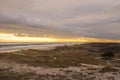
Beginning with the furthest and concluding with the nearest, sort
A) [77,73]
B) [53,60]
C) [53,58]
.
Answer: [53,58]
[53,60]
[77,73]

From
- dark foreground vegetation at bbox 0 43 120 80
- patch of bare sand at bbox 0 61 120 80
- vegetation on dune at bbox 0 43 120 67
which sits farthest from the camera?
vegetation on dune at bbox 0 43 120 67

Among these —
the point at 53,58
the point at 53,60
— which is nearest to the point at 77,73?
the point at 53,60

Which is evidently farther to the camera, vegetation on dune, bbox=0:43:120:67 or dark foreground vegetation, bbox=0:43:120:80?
vegetation on dune, bbox=0:43:120:67

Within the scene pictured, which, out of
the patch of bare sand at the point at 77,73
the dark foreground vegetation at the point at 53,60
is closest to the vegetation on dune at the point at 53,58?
the dark foreground vegetation at the point at 53,60

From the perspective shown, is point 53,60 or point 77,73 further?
point 53,60

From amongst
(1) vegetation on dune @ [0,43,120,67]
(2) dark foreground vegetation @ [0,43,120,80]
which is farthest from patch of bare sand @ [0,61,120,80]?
(1) vegetation on dune @ [0,43,120,67]

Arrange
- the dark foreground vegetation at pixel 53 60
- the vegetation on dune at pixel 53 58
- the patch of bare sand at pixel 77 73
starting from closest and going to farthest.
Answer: the patch of bare sand at pixel 77 73, the dark foreground vegetation at pixel 53 60, the vegetation on dune at pixel 53 58

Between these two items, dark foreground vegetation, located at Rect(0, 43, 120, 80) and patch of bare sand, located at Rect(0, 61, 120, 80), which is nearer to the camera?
patch of bare sand, located at Rect(0, 61, 120, 80)

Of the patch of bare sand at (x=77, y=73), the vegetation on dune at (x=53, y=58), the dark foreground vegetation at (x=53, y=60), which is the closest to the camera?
the patch of bare sand at (x=77, y=73)

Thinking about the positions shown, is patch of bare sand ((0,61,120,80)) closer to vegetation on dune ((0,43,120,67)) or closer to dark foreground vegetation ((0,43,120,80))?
dark foreground vegetation ((0,43,120,80))

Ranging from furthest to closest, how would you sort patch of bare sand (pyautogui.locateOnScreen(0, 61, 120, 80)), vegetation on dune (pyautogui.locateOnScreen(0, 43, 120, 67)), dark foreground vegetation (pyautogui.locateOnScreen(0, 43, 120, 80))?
vegetation on dune (pyautogui.locateOnScreen(0, 43, 120, 67)) → dark foreground vegetation (pyautogui.locateOnScreen(0, 43, 120, 80)) → patch of bare sand (pyautogui.locateOnScreen(0, 61, 120, 80))

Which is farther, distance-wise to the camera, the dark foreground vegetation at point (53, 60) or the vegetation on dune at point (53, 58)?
the vegetation on dune at point (53, 58)

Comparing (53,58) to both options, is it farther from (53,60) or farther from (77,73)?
(77,73)

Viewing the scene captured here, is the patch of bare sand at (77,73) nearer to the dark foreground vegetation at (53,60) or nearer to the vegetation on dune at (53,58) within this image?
the dark foreground vegetation at (53,60)
